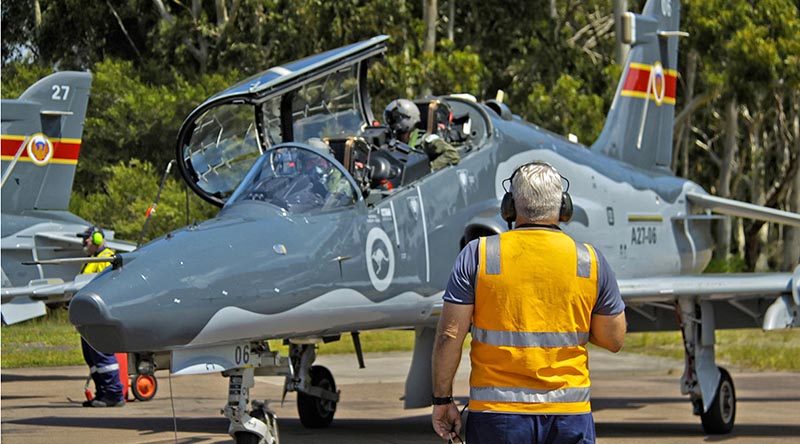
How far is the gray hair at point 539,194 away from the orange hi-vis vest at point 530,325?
0.08 m

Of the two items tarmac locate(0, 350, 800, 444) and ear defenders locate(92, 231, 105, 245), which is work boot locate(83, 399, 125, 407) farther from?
ear defenders locate(92, 231, 105, 245)

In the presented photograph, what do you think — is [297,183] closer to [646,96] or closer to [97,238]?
[97,238]

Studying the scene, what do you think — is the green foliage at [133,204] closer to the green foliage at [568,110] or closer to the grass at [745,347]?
the green foliage at [568,110]

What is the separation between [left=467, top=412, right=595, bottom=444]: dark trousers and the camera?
5363 millimetres

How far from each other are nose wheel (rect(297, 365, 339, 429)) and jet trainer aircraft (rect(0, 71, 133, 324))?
7.44m

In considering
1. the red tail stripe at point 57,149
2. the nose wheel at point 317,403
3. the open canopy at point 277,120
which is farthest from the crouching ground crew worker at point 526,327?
the red tail stripe at point 57,149

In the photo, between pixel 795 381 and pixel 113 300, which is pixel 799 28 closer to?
pixel 795 381

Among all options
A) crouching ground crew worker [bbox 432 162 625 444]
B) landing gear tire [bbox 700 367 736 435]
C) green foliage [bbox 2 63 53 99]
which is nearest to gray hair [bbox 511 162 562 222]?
crouching ground crew worker [bbox 432 162 625 444]

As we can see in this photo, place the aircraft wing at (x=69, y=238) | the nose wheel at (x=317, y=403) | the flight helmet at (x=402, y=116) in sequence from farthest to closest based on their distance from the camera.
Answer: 1. the aircraft wing at (x=69, y=238)
2. the nose wheel at (x=317, y=403)
3. the flight helmet at (x=402, y=116)

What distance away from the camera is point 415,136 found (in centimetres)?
1150

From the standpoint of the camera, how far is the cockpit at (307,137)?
32.8ft

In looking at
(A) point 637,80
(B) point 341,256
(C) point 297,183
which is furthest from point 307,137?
(A) point 637,80

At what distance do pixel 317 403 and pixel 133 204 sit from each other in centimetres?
1942

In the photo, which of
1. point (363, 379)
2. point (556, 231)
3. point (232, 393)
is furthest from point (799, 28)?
point (556, 231)
